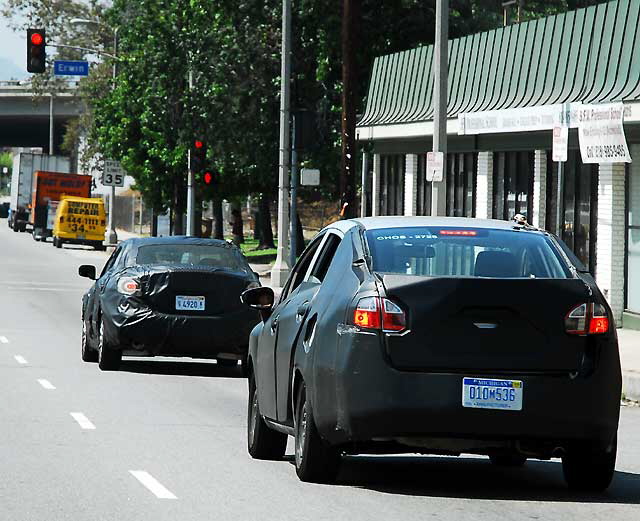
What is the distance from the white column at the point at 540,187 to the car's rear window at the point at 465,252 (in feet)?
68.7

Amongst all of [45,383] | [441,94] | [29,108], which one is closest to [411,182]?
[441,94]

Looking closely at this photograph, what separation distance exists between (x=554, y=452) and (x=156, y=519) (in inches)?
98.3

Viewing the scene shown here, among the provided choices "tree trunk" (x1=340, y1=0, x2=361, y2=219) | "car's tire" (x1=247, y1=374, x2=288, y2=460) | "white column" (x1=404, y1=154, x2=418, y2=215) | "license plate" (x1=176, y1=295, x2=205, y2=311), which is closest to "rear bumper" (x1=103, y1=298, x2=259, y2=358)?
"license plate" (x1=176, y1=295, x2=205, y2=311)

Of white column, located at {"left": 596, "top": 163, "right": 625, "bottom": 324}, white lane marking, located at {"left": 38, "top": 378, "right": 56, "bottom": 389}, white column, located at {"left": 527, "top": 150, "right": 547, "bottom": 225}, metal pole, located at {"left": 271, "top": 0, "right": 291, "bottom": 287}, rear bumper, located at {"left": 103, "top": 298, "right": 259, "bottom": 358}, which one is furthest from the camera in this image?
metal pole, located at {"left": 271, "top": 0, "right": 291, "bottom": 287}

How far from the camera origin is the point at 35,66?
4412 cm

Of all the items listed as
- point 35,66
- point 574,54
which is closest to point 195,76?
point 35,66

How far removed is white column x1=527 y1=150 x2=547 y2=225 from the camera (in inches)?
1244

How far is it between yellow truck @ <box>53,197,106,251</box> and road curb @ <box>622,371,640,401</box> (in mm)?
49486

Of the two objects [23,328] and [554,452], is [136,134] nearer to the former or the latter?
[23,328]

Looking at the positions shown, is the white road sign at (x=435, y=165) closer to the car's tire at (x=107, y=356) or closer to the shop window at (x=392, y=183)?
the car's tire at (x=107, y=356)

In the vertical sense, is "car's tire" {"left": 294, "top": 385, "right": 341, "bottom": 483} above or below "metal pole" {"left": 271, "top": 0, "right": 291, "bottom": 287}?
below

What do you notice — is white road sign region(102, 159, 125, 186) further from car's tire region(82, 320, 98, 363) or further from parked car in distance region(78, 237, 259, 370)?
parked car in distance region(78, 237, 259, 370)

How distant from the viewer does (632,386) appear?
18.5m

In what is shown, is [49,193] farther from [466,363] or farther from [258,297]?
[466,363]
